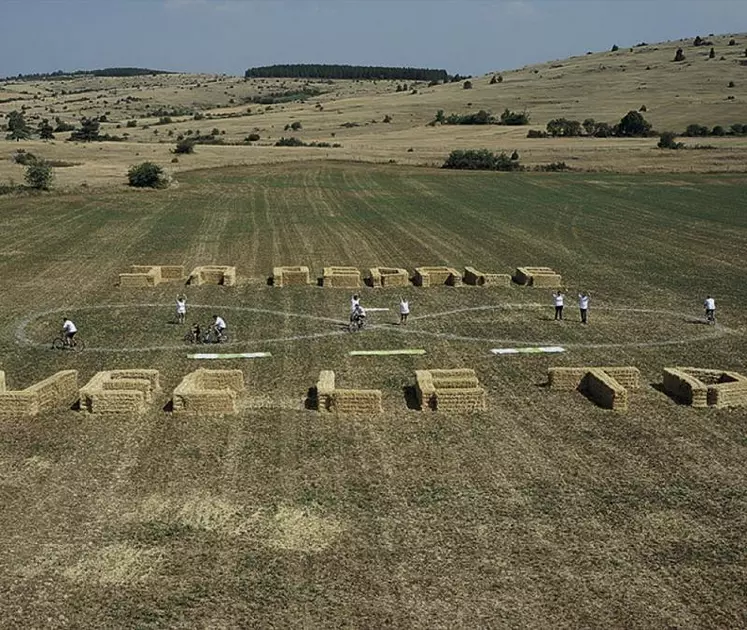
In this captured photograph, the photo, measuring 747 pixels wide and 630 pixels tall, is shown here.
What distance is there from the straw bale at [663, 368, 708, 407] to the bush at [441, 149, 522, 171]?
80202 mm

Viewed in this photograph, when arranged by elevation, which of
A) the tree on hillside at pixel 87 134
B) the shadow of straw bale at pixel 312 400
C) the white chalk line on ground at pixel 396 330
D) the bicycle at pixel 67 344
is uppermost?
the tree on hillside at pixel 87 134

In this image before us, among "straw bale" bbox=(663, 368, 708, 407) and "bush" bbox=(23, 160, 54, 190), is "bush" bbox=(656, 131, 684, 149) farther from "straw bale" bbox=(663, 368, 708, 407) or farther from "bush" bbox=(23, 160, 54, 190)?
"straw bale" bbox=(663, 368, 708, 407)

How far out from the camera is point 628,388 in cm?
2541

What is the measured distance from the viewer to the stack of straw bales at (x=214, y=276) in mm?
41156

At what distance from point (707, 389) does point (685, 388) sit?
0.67 metres

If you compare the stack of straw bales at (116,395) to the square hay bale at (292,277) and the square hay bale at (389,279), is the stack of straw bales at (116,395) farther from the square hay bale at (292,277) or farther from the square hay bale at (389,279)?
the square hay bale at (389,279)

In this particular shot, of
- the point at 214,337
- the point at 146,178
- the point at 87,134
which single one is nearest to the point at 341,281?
the point at 214,337

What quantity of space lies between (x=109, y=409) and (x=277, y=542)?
353 inches

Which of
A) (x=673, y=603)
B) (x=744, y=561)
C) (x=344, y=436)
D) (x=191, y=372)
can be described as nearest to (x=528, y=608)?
(x=673, y=603)

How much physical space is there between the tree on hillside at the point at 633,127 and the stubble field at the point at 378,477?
97515 mm

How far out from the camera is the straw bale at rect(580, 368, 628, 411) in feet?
78.2

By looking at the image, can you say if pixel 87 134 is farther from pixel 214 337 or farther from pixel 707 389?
pixel 707 389

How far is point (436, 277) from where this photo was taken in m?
41.7

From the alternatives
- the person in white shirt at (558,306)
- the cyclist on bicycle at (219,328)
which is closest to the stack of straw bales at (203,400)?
the cyclist on bicycle at (219,328)
